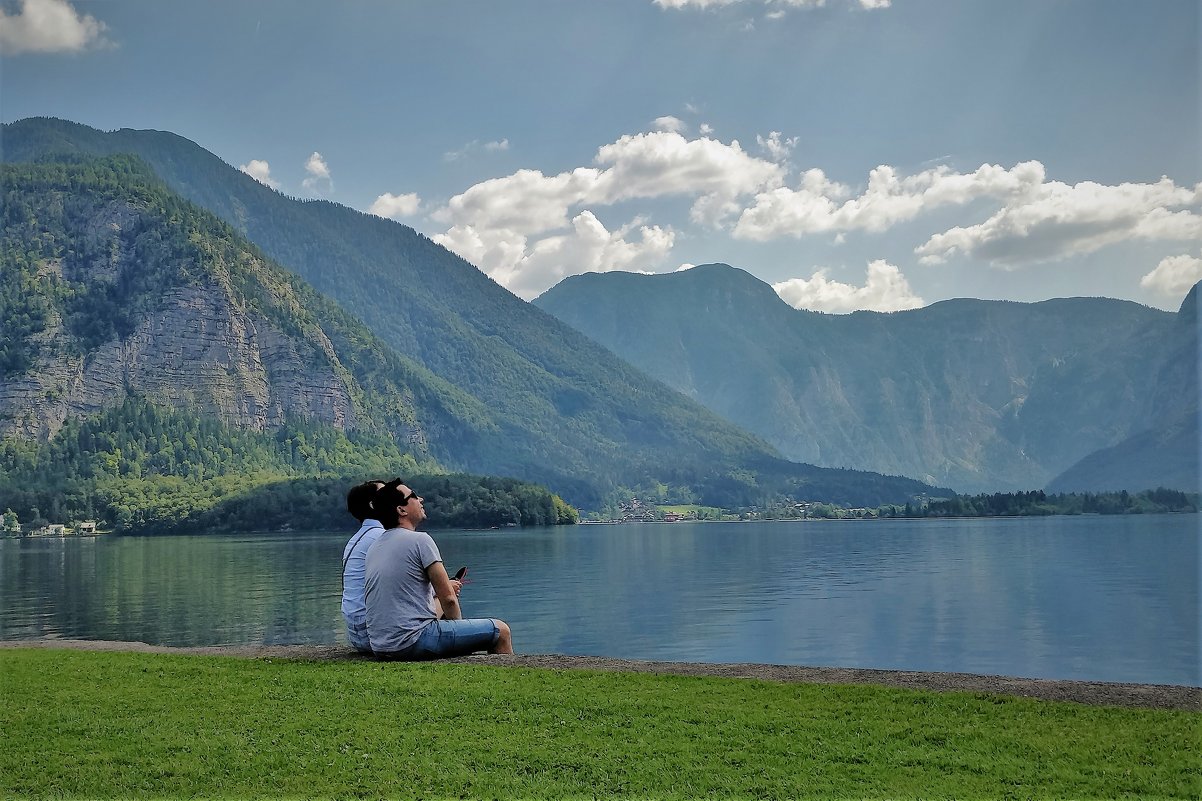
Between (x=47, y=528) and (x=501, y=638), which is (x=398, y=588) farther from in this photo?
(x=47, y=528)

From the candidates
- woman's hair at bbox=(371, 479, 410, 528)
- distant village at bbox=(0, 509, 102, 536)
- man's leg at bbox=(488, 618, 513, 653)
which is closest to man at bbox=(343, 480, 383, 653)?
woman's hair at bbox=(371, 479, 410, 528)

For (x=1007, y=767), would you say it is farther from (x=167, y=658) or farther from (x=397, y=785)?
(x=167, y=658)

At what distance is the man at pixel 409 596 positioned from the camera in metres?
13.3

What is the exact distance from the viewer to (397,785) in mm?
9078

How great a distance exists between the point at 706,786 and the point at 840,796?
1.15 meters

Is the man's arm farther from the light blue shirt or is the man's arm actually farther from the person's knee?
the light blue shirt

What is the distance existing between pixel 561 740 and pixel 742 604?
54352 mm

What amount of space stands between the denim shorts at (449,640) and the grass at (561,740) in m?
0.50

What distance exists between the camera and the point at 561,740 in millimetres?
10391

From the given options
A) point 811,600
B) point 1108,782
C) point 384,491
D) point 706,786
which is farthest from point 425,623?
point 811,600

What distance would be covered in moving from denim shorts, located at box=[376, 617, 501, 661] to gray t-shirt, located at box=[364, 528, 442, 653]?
107 millimetres

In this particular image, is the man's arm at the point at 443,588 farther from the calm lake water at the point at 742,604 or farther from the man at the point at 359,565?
the calm lake water at the point at 742,604

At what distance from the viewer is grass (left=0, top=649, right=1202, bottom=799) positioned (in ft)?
30.1

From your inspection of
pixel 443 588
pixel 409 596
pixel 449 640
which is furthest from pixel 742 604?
pixel 443 588
